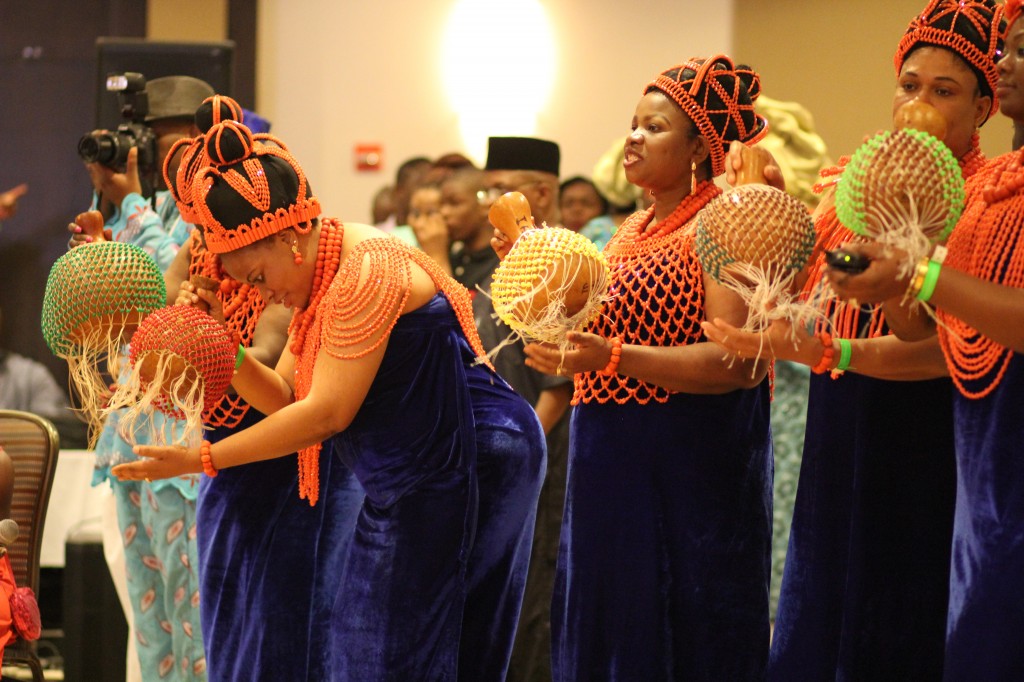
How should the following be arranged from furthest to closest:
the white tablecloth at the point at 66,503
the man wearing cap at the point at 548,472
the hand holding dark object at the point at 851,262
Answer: the white tablecloth at the point at 66,503 → the man wearing cap at the point at 548,472 → the hand holding dark object at the point at 851,262

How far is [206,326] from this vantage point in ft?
8.66

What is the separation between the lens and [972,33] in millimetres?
2451

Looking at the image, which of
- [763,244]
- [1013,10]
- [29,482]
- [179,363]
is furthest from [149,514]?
[1013,10]

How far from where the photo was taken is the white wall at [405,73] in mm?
7938

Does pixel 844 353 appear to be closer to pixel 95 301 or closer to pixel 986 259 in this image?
pixel 986 259

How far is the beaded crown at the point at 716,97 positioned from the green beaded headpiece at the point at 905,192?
75cm

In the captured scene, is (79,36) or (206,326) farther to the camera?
(79,36)

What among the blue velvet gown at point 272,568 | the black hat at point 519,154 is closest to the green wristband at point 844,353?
the blue velvet gown at point 272,568

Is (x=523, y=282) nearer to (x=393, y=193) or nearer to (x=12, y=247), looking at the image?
(x=393, y=193)

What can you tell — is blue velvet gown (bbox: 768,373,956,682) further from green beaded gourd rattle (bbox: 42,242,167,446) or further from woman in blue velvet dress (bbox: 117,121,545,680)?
green beaded gourd rattle (bbox: 42,242,167,446)

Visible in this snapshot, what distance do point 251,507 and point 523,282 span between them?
1051mm

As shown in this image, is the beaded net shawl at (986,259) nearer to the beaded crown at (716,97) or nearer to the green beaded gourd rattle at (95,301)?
the beaded crown at (716,97)

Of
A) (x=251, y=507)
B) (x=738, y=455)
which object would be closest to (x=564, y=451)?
(x=251, y=507)

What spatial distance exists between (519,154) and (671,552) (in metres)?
2.16
